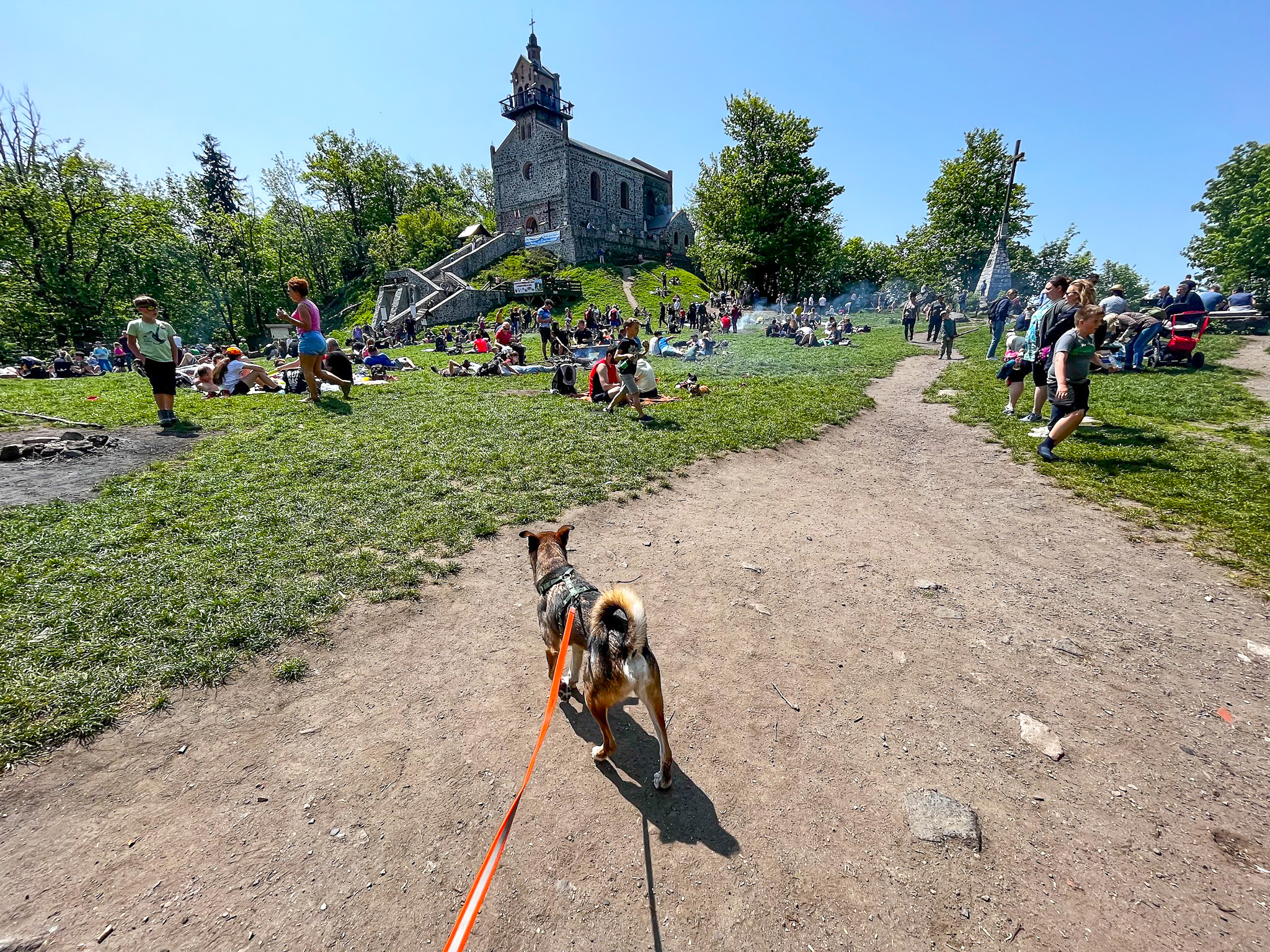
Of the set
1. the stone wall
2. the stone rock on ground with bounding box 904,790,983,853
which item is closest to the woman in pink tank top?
the stone rock on ground with bounding box 904,790,983,853

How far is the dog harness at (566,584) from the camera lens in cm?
306

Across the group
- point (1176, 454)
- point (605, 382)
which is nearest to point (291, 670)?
point (605, 382)

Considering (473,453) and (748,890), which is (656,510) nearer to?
(473,453)

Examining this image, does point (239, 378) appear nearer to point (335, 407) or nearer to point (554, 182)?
point (335, 407)

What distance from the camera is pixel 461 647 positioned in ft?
12.6

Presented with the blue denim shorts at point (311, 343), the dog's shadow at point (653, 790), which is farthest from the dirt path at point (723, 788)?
the blue denim shorts at point (311, 343)

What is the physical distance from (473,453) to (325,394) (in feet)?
23.4

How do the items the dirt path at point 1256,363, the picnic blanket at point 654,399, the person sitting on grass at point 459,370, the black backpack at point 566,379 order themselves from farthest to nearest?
the person sitting on grass at point 459,370
the black backpack at point 566,379
the picnic blanket at point 654,399
the dirt path at point 1256,363

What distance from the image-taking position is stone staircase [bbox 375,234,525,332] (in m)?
39.8

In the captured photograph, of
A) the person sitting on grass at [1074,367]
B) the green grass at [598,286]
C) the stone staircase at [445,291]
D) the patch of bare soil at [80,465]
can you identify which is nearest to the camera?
the patch of bare soil at [80,465]

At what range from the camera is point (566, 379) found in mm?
13000

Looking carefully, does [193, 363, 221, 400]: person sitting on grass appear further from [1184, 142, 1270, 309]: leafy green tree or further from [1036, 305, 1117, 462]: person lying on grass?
[1184, 142, 1270, 309]: leafy green tree

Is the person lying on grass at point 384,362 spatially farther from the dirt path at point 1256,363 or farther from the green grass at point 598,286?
the green grass at point 598,286

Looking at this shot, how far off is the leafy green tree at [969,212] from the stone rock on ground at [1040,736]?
160 ft
